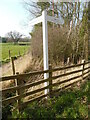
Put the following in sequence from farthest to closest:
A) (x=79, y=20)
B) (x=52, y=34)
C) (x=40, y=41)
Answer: (x=79, y=20)
(x=40, y=41)
(x=52, y=34)

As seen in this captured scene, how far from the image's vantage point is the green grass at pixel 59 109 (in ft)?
9.04

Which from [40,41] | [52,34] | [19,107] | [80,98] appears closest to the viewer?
[19,107]

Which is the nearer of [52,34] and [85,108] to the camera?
[85,108]

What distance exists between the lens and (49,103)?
3.32 metres

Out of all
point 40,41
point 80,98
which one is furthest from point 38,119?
point 40,41

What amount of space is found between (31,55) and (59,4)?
4.66 m

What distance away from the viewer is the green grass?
276 cm

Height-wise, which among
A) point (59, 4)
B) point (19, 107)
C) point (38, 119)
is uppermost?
point (59, 4)

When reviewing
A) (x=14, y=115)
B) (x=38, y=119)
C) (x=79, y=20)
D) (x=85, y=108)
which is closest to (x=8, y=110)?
(x=14, y=115)

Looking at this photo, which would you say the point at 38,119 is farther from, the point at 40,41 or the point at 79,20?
the point at 79,20

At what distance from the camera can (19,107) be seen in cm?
290

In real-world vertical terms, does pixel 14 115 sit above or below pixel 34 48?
below

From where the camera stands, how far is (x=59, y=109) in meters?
3.06

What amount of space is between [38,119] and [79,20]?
26.6 ft
